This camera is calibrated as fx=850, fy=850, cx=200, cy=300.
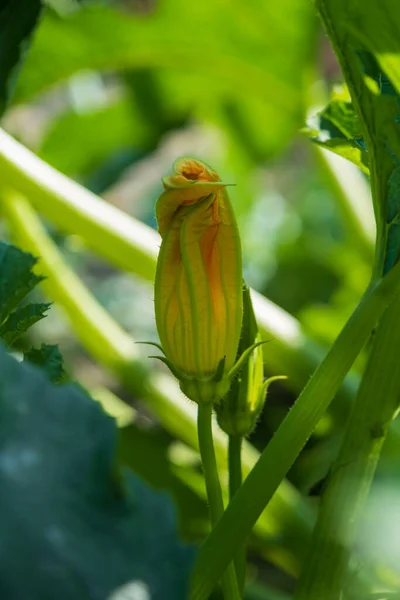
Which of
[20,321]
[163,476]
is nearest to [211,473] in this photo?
[20,321]

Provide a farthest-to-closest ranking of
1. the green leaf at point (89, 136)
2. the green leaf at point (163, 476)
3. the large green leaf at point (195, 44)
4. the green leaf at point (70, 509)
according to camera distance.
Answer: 1. the green leaf at point (89, 136)
2. the large green leaf at point (195, 44)
3. the green leaf at point (163, 476)
4. the green leaf at point (70, 509)

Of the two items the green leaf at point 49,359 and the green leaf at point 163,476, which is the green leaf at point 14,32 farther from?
the green leaf at point 163,476

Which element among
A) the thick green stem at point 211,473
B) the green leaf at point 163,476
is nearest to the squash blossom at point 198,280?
the thick green stem at point 211,473

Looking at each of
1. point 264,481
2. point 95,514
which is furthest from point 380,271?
point 95,514

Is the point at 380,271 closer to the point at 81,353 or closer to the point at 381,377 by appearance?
the point at 381,377

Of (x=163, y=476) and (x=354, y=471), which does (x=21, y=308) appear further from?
(x=163, y=476)
